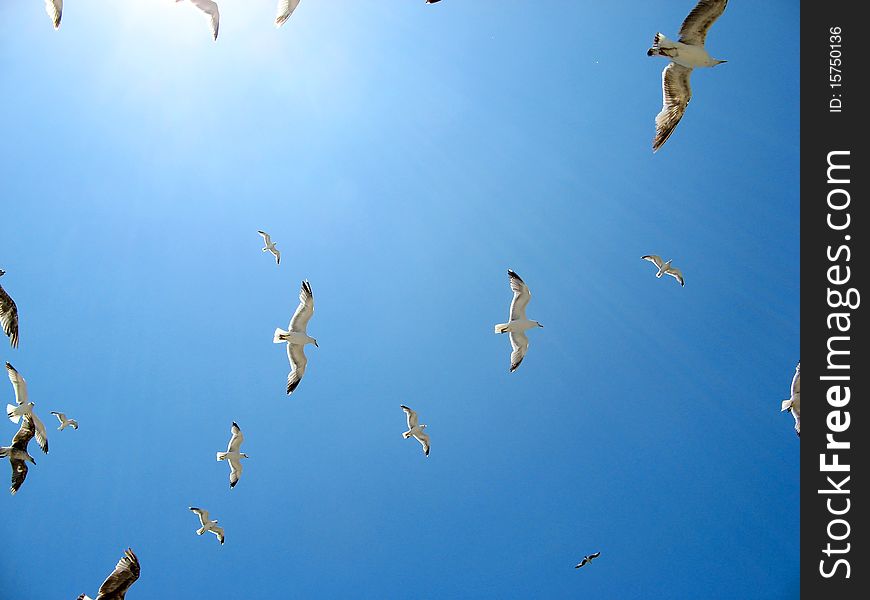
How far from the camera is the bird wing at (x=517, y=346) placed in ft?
52.6

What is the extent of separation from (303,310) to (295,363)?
1574 mm

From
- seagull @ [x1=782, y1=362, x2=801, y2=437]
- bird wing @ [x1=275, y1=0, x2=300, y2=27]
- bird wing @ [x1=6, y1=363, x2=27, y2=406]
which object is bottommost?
seagull @ [x1=782, y1=362, x2=801, y2=437]

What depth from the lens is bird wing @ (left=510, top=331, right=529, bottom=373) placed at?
631 inches

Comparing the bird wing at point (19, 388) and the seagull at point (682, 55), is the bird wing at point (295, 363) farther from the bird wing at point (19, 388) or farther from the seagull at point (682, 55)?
the seagull at point (682, 55)

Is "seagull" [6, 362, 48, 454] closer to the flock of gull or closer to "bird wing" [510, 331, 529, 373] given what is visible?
the flock of gull

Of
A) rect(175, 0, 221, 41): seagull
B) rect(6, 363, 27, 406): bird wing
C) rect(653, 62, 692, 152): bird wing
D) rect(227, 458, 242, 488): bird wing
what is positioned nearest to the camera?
rect(653, 62, 692, 152): bird wing

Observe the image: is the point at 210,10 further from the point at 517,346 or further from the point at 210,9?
the point at 517,346

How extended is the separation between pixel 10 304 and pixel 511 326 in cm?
1031

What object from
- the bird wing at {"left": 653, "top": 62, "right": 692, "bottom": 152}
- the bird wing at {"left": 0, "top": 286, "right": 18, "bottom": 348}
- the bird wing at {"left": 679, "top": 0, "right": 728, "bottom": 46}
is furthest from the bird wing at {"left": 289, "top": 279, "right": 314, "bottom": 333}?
the bird wing at {"left": 679, "top": 0, "right": 728, "bottom": 46}

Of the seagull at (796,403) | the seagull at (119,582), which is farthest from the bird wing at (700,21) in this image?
the seagull at (119,582)

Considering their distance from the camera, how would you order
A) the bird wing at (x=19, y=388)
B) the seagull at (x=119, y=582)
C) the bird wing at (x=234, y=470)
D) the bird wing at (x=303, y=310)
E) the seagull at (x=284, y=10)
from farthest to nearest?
1. the bird wing at (x=234, y=470)
2. the bird wing at (x=303, y=310)
3. the bird wing at (x=19, y=388)
4. the seagull at (x=119, y=582)
5. the seagull at (x=284, y=10)
